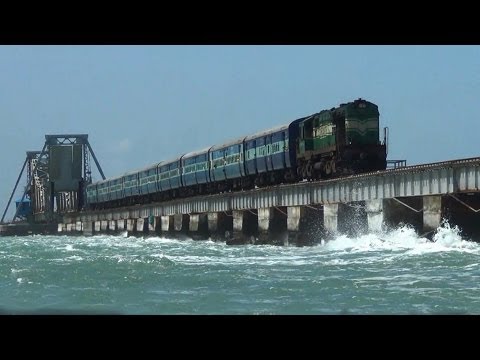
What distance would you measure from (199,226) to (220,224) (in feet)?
17.3

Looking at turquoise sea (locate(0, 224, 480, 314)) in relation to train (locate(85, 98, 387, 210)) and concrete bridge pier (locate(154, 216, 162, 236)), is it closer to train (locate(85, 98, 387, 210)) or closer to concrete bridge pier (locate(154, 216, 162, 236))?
train (locate(85, 98, 387, 210))

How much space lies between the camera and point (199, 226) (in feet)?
210

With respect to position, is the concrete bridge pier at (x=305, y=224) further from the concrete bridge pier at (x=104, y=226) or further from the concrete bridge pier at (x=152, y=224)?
the concrete bridge pier at (x=104, y=226)

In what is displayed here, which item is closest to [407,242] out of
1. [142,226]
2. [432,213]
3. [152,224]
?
[432,213]

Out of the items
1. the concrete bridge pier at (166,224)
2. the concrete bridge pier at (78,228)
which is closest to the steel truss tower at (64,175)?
the concrete bridge pier at (78,228)

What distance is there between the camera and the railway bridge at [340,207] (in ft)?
99.7

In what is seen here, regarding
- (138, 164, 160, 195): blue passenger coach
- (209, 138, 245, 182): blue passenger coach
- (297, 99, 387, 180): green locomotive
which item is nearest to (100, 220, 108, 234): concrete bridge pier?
(138, 164, 160, 195): blue passenger coach

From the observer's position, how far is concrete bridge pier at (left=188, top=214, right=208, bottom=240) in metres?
63.3

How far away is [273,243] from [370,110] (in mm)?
9687

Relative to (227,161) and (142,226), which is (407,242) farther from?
(142,226)
